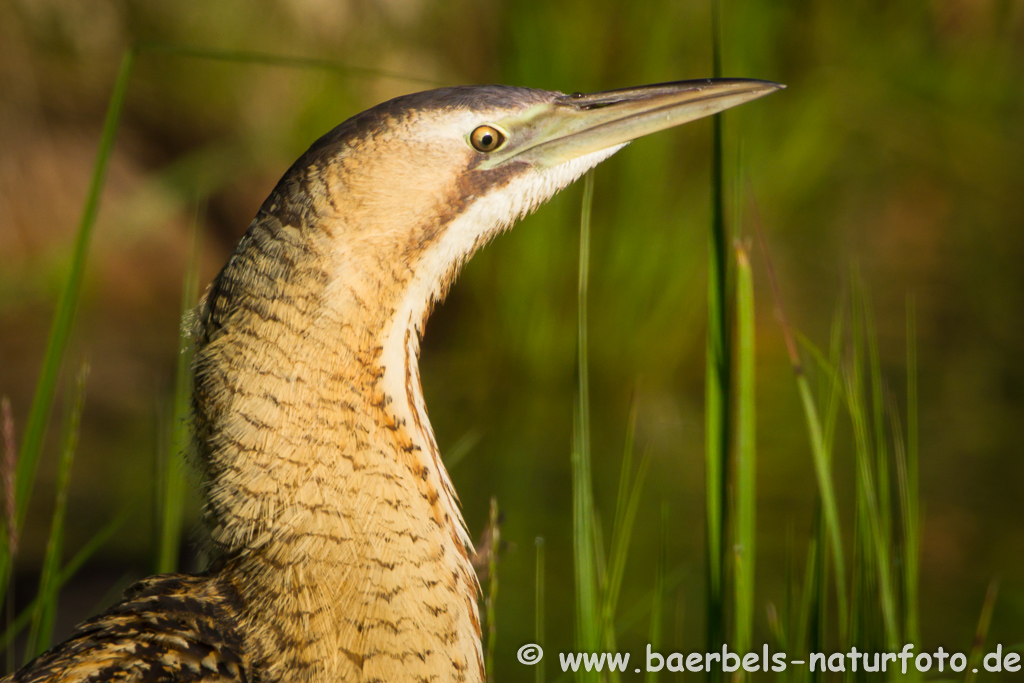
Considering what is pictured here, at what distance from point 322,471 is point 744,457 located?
44cm

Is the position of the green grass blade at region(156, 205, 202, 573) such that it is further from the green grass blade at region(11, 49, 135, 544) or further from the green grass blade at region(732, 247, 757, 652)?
the green grass blade at region(732, 247, 757, 652)

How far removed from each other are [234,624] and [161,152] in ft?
11.3

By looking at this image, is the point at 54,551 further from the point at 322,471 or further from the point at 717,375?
the point at 717,375

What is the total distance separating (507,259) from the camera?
341 cm

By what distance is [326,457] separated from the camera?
1.08 m

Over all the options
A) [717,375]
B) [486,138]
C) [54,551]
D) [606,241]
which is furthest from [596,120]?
[606,241]

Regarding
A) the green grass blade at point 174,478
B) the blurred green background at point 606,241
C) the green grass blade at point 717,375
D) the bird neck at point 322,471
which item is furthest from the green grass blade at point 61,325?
the blurred green background at point 606,241

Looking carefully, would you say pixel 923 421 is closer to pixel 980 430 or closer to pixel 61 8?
pixel 980 430

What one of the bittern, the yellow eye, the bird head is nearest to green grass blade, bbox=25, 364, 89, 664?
the bittern

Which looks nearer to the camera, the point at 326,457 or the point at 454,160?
the point at 326,457

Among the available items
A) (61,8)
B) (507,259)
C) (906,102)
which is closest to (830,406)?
(507,259)

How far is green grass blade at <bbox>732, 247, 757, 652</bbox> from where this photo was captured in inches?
44.1

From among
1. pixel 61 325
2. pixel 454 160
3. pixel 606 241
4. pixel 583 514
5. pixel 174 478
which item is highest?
pixel 606 241

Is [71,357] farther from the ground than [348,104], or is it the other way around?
[348,104]
